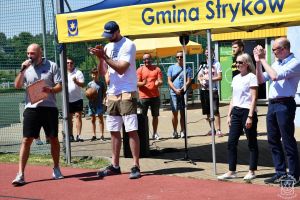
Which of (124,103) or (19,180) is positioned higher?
(124,103)

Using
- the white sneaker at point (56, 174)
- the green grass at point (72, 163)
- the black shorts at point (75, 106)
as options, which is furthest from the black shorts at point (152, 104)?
the white sneaker at point (56, 174)

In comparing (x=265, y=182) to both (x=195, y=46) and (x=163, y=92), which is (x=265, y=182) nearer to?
(x=195, y=46)

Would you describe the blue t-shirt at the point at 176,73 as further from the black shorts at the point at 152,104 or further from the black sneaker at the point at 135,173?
the black sneaker at the point at 135,173

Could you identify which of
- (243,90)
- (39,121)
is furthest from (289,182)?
(39,121)

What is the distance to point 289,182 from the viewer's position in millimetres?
6609

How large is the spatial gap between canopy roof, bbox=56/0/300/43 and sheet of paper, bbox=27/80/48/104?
1.38 metres

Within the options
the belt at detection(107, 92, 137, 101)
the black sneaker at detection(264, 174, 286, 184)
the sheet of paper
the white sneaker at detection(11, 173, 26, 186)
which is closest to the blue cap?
the belt at detection(107, 92, 137, 101)

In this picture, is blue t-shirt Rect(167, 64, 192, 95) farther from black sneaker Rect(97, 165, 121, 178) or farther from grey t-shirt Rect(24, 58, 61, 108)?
grey t-shirt Rect(24, 58, 61, 108)

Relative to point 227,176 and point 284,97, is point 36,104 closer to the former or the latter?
point 227,176

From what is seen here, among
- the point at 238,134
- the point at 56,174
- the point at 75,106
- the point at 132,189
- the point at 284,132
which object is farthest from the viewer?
the point at 75,106

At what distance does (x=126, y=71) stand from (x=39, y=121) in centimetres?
150

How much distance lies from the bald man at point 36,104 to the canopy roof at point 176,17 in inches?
44.0

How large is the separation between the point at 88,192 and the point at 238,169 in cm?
244

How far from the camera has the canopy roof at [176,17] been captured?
671 centimetres
